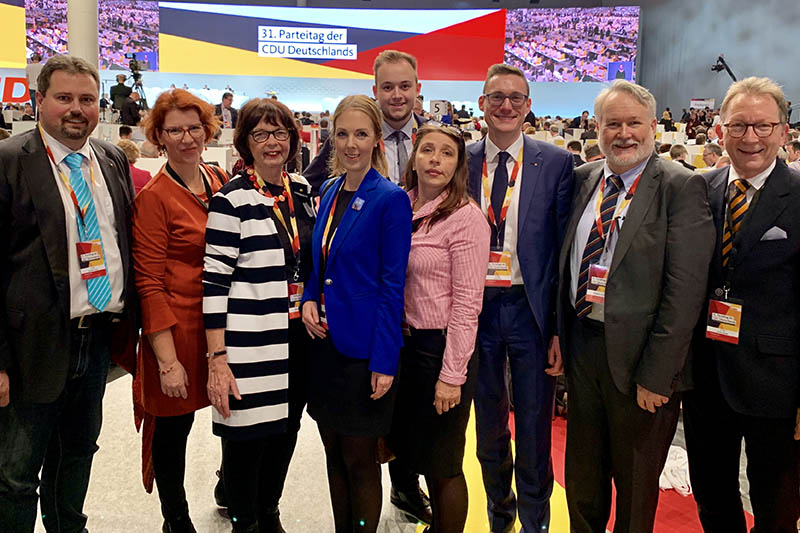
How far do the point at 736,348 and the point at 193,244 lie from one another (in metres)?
Answer: 1.99

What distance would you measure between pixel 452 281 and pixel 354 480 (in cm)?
80

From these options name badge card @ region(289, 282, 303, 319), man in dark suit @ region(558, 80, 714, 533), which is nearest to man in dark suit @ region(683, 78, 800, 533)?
man in dark suit @ region(558, 80, 714, 533)

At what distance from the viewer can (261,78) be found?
1975cm

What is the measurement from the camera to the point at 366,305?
204 centimetres

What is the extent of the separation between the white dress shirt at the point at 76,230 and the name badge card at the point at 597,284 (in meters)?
1.71

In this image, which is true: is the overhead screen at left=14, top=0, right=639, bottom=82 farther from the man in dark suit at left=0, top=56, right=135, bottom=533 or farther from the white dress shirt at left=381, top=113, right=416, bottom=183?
the man in dark suit at left=0, top=56, right=135, bottom=533

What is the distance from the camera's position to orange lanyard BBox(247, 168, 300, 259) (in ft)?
7.00

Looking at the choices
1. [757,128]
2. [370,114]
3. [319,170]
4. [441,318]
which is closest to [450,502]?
[441,318]

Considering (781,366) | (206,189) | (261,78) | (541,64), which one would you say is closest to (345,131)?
(206,189)

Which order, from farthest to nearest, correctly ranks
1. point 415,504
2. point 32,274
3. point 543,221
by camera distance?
point 415,504 < point 543,221 < point 32,274

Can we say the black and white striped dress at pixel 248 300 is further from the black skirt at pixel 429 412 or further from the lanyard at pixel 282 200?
the black skirt at pixel 429 412

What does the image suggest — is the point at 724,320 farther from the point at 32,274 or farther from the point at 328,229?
the point at 32,274

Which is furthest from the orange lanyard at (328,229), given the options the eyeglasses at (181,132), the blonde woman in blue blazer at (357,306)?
the eyeglasses at (181,132)

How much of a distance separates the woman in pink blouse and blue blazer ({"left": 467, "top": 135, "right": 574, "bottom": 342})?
345 millimetres
